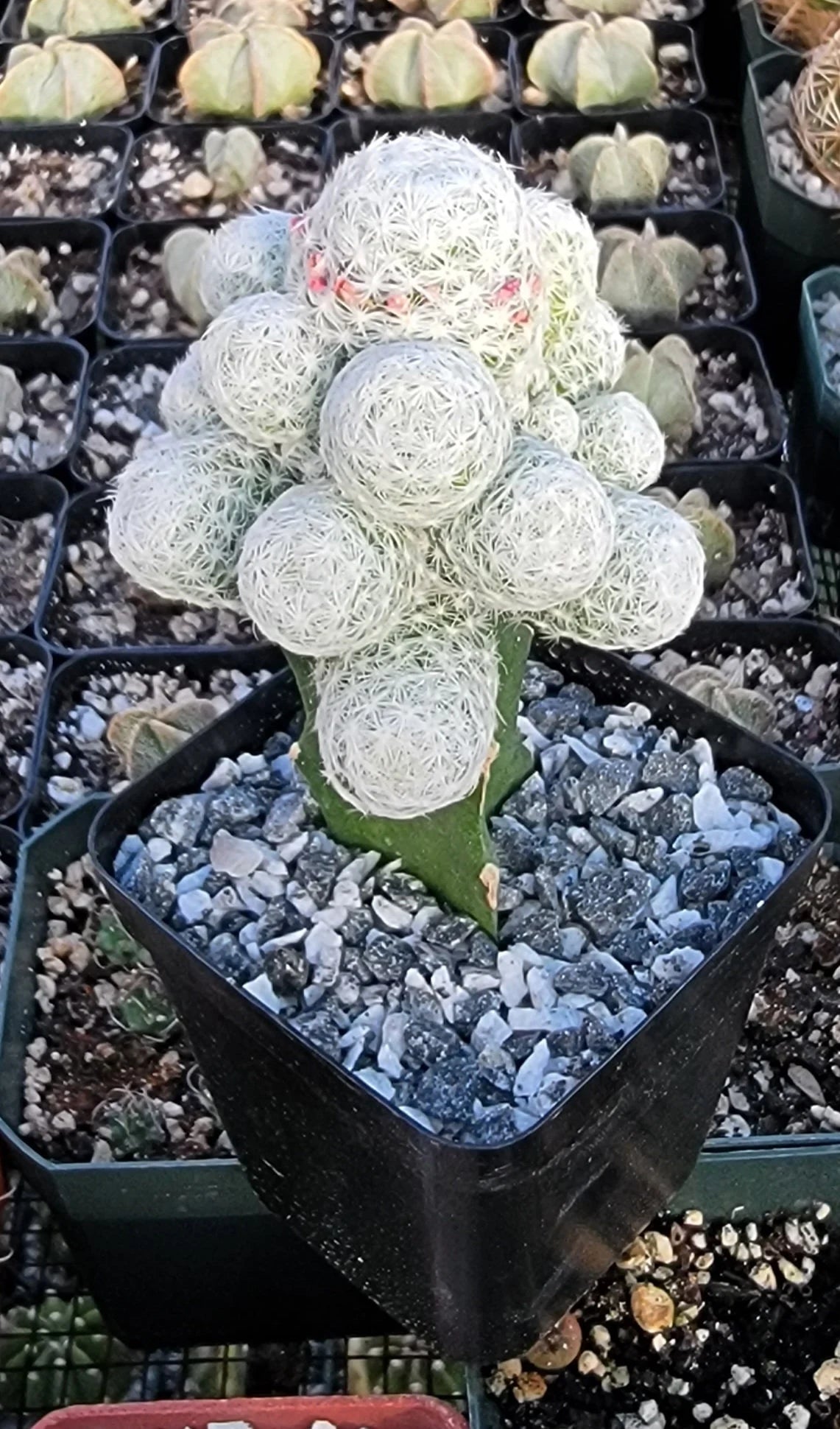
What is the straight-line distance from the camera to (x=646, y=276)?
1730 millimetres

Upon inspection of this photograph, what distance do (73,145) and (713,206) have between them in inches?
Answer: 33.7

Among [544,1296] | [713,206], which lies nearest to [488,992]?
[544,1296]

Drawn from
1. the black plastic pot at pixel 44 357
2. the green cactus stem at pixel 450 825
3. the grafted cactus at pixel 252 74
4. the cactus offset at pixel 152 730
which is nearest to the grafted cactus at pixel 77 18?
the grafted cactus at pixel 252 74

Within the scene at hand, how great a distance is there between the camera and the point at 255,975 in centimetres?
87

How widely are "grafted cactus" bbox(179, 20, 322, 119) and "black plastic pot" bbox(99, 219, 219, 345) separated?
0.23 metres

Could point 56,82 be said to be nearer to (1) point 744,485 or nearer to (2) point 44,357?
(2) point 44,357

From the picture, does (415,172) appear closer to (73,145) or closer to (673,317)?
(673,317)

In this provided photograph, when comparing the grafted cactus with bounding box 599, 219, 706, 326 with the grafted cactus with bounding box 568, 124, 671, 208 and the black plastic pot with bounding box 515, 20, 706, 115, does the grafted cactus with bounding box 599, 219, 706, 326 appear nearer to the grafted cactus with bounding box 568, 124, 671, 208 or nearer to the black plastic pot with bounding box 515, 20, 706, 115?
the grafted cactus with bounding box 568, 124, 671, 208

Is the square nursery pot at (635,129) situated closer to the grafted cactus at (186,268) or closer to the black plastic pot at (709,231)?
the black plastic pot at (709,231)

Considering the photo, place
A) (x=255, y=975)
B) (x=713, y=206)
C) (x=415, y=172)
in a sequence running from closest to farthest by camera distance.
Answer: (x=415, y=172) → (x=255, y=975) → (x=713, y=206)

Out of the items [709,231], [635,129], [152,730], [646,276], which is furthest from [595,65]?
[152,730]

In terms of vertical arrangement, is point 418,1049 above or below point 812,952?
above

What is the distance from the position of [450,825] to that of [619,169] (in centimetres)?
126

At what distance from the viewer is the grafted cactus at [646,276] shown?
1.72 m
